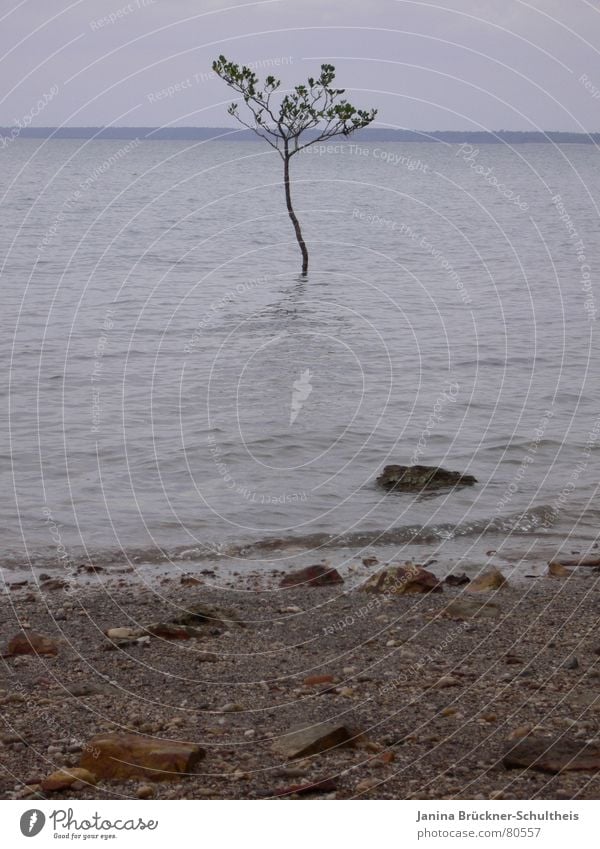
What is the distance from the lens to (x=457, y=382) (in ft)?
85.0

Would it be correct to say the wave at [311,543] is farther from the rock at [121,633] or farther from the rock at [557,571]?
the rock at [121,633]

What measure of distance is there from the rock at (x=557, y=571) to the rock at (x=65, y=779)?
754cm

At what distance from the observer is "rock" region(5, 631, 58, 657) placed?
32.8ft

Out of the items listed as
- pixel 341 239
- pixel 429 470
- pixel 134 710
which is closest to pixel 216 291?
pixel 341 239

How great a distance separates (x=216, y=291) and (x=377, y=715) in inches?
1440

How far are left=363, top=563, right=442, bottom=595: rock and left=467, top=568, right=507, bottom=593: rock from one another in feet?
1.65

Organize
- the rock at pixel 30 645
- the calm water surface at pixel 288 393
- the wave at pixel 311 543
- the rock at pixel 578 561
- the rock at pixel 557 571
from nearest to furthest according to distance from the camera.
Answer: the rock at pixel 30 645, the rock at pixel 557 571, the rock at pixel 578 561, the wave at pixel 311 543, the calm water surface at pixel 288 393

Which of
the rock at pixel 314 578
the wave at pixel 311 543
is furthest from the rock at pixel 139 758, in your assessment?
the wave at pixel 311 543

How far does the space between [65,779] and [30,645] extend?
10.1ft

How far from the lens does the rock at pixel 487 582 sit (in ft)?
40.6

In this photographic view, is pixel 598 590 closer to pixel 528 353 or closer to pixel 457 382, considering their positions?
pixel 457 382

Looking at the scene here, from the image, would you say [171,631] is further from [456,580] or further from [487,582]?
[487,582]

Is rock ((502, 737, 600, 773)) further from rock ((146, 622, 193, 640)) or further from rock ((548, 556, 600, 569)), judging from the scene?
rock ((548, 556, 600, 569))

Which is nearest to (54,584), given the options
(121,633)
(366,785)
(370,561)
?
(121,633)
